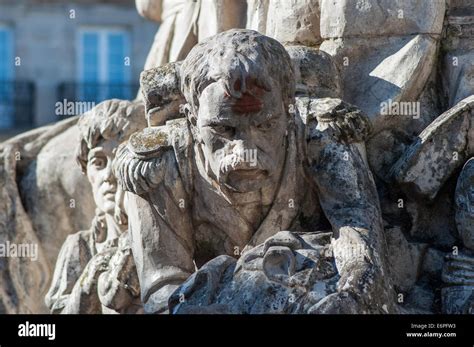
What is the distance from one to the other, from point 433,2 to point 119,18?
24427 mm

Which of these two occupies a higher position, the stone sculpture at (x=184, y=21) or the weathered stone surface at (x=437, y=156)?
the stone sculpture at (x=184, y=21)

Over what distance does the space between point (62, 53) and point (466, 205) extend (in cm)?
2491

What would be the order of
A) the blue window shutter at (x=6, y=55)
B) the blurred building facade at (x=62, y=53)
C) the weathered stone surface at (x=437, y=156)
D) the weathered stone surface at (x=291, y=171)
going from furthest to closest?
the blue window shutter at (x=6, y=55) < the blurred building facade at (x=62, y=53) < the weathered stone surface at (x=437, y=156) < the weathered stone surface at (x=291, y=171)

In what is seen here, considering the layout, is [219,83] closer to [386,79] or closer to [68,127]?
[386,79]

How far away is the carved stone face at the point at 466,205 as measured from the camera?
12641 millimetres

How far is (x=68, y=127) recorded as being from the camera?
15227mm

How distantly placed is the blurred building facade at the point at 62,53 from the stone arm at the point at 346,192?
74.0 ft

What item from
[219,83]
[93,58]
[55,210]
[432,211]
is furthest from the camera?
[93,58]

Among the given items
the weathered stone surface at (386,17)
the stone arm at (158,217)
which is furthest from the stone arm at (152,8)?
the stone arm at (158,217)

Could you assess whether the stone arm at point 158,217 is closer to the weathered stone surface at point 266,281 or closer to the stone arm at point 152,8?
the weathered stone surface at point 266,281

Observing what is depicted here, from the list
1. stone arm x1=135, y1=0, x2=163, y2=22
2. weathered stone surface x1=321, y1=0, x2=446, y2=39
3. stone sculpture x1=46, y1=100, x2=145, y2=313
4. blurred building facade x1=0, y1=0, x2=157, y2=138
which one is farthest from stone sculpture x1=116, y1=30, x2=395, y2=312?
blurred building facade x1=0, y1=0, x2=157, y2=138

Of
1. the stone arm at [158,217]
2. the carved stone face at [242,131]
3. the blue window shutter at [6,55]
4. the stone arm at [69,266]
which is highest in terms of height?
the blue window shutter at [6,55]

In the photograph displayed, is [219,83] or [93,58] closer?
[219,83]

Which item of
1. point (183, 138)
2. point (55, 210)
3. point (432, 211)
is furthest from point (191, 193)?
point (55, 210)
